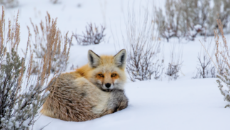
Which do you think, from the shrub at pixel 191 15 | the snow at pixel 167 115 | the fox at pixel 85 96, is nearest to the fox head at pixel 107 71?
the fox at pixel 85 96

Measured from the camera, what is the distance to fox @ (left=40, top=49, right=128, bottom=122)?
2.51m

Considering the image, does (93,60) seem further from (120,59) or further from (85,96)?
(85,96)

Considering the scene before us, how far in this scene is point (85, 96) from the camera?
2555mm

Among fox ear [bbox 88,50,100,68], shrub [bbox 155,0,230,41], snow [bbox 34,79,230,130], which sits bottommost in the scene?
snow [bbox 34,79,230,130]

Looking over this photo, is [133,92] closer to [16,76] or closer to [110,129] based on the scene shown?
[110,129]

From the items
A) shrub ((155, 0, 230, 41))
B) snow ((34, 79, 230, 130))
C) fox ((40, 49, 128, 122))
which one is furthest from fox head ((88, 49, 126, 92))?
shrub ((155, 0, 230, 41))

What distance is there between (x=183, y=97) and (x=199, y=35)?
18.3 ft

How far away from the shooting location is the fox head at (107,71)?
2.86 metres

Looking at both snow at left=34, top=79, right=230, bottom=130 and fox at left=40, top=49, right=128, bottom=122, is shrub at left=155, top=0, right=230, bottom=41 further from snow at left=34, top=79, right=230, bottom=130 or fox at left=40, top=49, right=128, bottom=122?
fox at left=40, top=49, right=128, bottom=122

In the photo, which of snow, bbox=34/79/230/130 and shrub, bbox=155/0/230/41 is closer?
snow, bbox=34/79/230/130

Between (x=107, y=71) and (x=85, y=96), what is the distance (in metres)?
0.53

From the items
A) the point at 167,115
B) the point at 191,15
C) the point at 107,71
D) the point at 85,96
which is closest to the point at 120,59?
the point at 107,71

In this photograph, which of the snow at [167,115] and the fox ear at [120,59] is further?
the fox ear at [120,59]

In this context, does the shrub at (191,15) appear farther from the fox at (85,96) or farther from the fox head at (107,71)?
the fox at (85,96)
